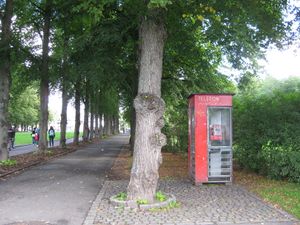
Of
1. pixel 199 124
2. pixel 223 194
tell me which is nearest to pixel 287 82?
pixel 199 124

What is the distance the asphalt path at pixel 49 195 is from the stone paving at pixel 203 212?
0.42 metres

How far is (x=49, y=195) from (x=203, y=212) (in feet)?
13.8

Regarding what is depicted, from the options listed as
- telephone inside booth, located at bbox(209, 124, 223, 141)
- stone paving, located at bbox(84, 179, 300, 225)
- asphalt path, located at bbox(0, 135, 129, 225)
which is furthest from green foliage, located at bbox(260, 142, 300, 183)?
asphalt path, located at bbox(0, 135, 129, 225)

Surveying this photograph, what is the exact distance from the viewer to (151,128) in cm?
995

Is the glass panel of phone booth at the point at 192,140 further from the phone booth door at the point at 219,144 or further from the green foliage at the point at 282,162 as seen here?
the green foliage at the point at 282,162

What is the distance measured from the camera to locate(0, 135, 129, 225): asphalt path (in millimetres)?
8594

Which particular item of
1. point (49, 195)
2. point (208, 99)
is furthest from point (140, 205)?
point (208, 99)

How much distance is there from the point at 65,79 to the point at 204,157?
11.8 m

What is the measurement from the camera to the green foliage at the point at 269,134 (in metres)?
12.7

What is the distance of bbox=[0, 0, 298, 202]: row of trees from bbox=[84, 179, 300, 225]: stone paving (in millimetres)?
856

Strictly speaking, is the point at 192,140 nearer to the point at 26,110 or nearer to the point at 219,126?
the point at 219,126

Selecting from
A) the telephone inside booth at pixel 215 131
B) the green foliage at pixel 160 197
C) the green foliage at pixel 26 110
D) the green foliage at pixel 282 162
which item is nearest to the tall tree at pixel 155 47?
the green foliage at pixel 160 197

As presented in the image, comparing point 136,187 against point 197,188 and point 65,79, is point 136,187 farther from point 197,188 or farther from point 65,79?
point 65,79

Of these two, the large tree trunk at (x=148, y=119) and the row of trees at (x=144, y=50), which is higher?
the row of trees at (x=144, y=50)
